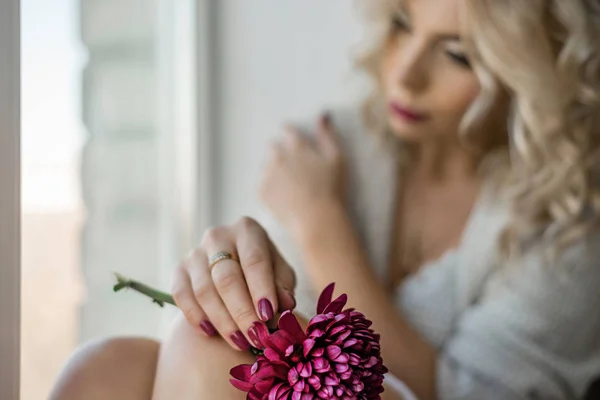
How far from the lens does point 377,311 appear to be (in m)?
0.96

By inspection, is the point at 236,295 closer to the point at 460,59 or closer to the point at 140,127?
the point at 460,59

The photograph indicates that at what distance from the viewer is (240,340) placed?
50cm

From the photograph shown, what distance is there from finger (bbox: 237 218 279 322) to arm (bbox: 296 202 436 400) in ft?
1.38

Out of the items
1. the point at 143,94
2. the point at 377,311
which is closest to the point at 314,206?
the point at 377,311

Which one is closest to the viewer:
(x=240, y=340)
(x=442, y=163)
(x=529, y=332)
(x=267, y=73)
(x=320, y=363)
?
(x=320, y=363)

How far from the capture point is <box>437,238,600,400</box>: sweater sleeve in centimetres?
96

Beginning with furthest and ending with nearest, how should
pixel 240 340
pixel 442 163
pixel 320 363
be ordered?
pixel 442 163 < pixel 240 340 < pixel 320 363

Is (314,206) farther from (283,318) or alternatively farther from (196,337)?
(283,318)

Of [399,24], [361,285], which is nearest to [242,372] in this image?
[361,285]

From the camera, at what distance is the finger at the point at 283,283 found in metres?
0.50

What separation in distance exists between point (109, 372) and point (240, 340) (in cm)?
11

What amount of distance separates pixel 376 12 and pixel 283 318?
859mm

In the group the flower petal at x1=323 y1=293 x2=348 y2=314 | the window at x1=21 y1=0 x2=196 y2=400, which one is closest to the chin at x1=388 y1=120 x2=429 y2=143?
the window at x1=21 y1=0 x2=196 y2=400

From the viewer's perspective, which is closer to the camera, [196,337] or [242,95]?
[196,337]
